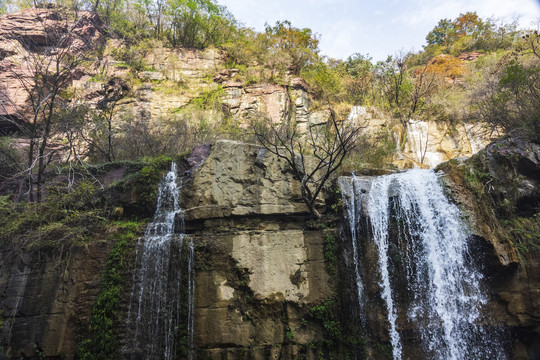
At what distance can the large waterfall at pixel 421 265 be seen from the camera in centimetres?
723

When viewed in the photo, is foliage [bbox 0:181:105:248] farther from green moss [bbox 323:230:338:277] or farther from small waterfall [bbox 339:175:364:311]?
small waterfall [bbox 339:175:364:311]

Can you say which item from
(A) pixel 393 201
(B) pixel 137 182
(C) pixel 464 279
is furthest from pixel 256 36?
(C) pixel 464 279

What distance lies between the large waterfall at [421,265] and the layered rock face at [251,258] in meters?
1.56

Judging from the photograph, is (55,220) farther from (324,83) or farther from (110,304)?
(324,83)

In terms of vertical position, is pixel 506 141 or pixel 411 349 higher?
pixel 506 141

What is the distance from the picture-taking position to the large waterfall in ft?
23.7

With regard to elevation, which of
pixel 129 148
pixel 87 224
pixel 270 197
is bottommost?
pixel 87 224

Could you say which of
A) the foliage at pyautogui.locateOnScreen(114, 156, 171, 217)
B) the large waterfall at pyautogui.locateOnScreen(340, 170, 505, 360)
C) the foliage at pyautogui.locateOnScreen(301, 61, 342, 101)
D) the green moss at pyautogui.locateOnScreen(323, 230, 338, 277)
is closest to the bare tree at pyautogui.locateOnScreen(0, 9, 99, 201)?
the foliage at pyautogui.locateOnScreen(114, 156, 171, 217)

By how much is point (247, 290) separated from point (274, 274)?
33.2 inches

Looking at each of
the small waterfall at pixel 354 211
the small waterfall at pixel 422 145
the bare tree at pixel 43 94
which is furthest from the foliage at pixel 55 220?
the small waterfall at pixel 422 145

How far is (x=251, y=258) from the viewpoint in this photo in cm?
830

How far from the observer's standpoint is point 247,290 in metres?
8.03

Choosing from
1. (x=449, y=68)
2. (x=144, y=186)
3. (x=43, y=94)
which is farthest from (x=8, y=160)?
(x=449, y=68)

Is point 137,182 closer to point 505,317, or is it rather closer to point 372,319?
point 372,319
